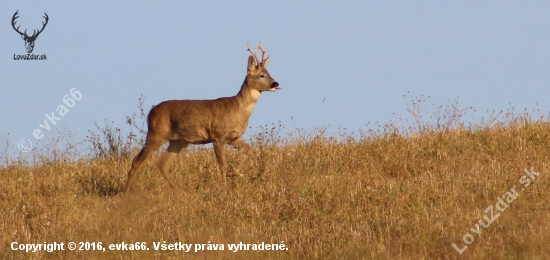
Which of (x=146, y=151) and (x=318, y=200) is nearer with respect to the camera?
(x=318, y=200)

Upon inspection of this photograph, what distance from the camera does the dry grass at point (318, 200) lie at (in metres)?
7.78

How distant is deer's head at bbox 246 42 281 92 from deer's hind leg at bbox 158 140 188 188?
1.39 metres

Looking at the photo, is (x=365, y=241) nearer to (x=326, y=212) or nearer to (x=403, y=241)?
(x=403, y=241)

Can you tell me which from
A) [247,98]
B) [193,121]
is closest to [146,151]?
[193,121]

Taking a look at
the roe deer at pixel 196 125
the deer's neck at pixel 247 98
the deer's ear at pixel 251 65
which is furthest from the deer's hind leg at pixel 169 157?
the deer's ear at pixel 251 65

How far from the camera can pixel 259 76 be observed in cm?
1253

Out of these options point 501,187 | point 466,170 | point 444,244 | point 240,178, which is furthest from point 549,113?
point 444,244

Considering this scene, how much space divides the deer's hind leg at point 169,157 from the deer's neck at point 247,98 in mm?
973

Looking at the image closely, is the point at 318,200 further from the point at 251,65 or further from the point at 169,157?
the point at 251,65

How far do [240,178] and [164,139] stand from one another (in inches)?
62.1

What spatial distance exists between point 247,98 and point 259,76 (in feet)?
1.63

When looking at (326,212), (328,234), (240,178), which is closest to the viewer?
(328,234)

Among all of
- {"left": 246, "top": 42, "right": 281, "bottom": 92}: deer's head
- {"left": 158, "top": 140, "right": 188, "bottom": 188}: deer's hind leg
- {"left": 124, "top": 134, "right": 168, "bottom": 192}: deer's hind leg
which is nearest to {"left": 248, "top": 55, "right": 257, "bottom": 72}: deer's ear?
{"left": 246, "top": 42, "right": 281, "bottom": 92}: deer's head

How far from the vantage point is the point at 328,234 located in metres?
8.09
